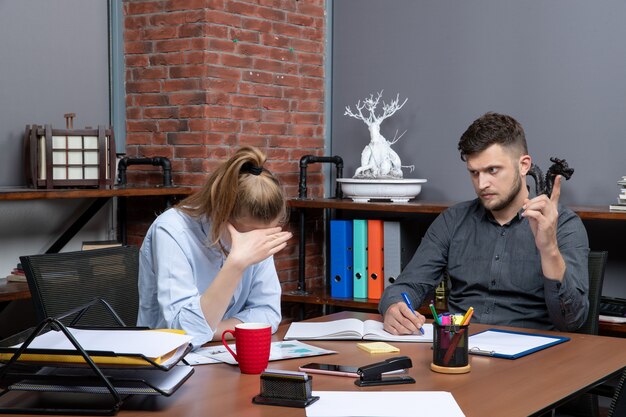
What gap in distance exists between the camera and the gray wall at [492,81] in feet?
11.4

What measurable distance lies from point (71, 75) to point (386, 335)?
2.13 meters

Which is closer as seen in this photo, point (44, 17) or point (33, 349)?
point (33, 349)

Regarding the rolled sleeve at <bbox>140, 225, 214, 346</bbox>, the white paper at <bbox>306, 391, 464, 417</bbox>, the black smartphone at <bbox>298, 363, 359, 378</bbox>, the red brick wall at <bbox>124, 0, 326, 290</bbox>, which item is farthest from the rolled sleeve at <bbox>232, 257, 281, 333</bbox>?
the red brick wall at <bbox>124, 0, 326, 290</bbox>

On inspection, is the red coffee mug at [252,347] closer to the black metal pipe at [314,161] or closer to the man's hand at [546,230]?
the man's hand at [546,230]

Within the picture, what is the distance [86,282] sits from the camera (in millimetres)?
2246

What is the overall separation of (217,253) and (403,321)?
1.79 feet

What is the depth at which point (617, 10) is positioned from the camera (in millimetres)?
3436

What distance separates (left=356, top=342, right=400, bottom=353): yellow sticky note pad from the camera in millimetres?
2035

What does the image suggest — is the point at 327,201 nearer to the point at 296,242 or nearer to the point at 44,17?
the point at 296,242

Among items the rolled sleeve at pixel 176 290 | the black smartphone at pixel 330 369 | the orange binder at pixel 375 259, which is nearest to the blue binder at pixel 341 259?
the orange binder at pixel 375 259

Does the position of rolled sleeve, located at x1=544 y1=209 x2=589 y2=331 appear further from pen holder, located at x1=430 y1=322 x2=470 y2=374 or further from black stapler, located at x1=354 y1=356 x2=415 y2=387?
black stapler, located at x1=354 y1=356 x2=415 y2=387

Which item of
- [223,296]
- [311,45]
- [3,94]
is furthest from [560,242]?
[3,94]

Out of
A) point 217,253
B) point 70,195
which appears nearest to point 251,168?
point 217,253

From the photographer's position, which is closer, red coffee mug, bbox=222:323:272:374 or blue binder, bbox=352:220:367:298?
red coffee mug, bbox=222:323:272:374
